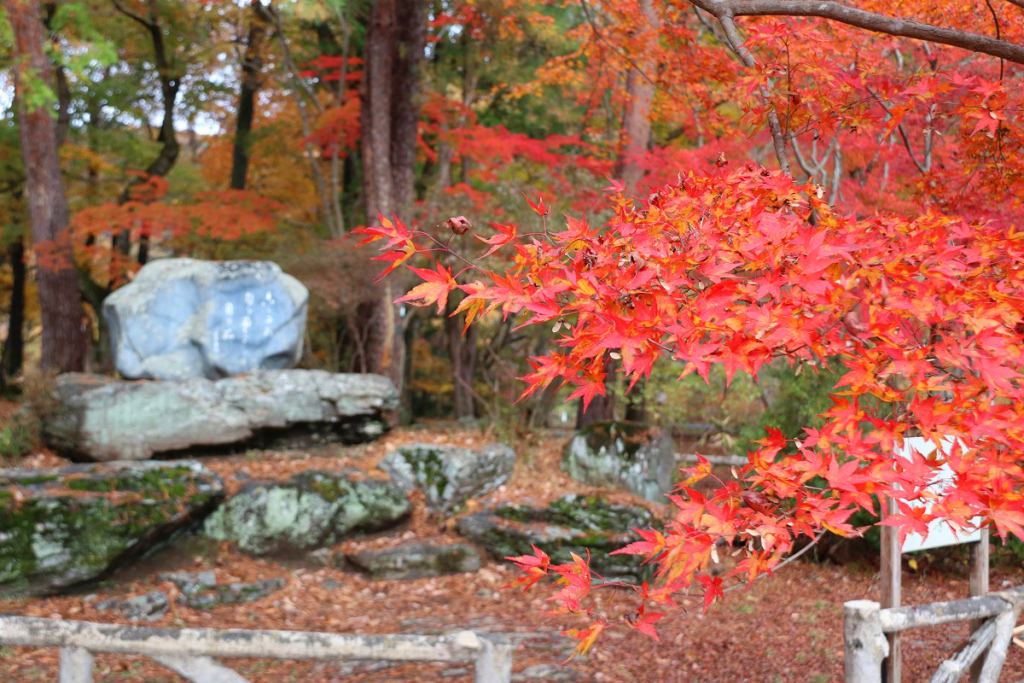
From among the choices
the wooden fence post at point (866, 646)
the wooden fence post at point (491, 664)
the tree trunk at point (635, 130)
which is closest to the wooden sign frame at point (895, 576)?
the wooden fence post at point (866, 646)

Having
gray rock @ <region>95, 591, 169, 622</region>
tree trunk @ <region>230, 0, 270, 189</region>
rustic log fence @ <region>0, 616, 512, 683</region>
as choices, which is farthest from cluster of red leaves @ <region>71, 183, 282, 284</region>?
rustic log fence @ <region>0, 616, 512, 683</region>

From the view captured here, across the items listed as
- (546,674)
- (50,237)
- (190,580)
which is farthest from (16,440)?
(546,674)

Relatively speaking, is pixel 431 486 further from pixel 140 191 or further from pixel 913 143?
pixel 140 191

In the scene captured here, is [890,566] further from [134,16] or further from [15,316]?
[15,316]

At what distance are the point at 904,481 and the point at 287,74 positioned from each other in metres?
13.7

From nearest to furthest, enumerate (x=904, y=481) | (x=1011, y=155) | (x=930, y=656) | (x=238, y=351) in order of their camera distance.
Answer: (x=904, y=481) < (x=1011, y=155) < (x=930, y=656) < (x=238, y=351)

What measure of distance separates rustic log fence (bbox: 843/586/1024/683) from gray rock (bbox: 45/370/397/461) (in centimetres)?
628

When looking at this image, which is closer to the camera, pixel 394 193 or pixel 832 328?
pixel 832 328

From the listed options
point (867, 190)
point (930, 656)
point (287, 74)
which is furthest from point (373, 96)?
point (930, 656)

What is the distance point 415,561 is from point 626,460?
8.12 feet

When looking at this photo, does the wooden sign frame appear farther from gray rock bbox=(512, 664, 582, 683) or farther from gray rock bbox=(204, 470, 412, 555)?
gray rock bbox=(204, 470, 412, 555)

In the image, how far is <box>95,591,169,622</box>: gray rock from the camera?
5.70 m

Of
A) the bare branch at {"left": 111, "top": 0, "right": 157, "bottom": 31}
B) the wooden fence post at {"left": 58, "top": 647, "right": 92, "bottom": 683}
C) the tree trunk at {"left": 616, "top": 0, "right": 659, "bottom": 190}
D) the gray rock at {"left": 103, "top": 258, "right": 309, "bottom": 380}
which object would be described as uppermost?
the bare branch at {"left": 111, "top": 0, "right": 157, "bottom": 31}

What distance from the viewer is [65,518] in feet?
19.8
